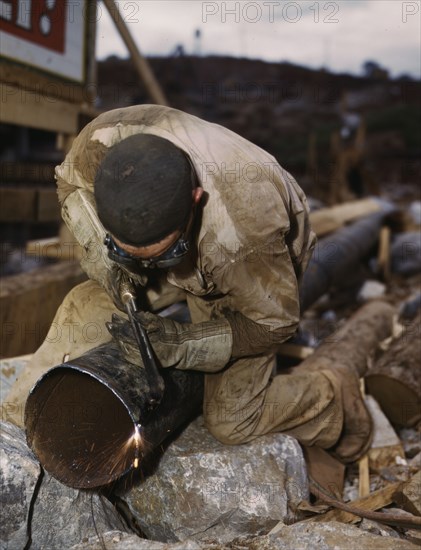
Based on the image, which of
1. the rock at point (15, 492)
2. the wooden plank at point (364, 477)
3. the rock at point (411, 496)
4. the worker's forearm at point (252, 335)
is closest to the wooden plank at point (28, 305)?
the rock at point (15, 492)

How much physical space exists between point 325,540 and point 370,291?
541 cm

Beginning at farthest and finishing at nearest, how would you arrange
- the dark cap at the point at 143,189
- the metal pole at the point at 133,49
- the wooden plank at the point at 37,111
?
the metal pole at the point at 133,49 → the wooden plank at the point at 37,111 → the dark cap at the point at 143,189

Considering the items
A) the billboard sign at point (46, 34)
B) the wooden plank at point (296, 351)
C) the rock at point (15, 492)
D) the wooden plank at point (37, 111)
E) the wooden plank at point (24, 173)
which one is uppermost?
the billboard sign at point (46, 34)

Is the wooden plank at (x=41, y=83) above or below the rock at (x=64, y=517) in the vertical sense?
above

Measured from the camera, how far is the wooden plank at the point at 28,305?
13.5 ft

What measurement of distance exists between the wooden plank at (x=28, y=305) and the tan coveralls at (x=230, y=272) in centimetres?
116

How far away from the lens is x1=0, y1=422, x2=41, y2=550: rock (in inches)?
94.2

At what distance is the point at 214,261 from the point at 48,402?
0.92 m

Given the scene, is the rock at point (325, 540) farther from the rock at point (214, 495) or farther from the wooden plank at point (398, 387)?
the wooden plank at point (398, 387)

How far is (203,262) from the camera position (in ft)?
8.30

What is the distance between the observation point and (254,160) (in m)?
2.58

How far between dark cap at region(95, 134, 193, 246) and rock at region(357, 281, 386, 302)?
5.36m

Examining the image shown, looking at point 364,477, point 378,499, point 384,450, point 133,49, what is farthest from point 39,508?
point 133,49

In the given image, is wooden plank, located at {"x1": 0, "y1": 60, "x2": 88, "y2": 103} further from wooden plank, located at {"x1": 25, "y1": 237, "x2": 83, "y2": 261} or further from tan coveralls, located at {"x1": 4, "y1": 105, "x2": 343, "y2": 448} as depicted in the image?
tan coveralls, located at {"x1": 4, "y1": 105, "x2": 343, "y2": 448}
